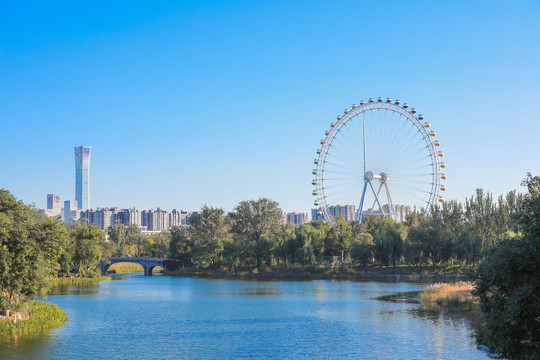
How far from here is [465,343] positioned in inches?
1070

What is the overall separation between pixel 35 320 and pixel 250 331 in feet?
42.3

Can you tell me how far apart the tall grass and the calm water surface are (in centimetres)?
219

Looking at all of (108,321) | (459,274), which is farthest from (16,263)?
(459,274)

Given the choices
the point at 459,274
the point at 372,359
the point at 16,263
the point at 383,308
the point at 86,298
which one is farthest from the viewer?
the point at 459,274

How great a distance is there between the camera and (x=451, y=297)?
41.2 m

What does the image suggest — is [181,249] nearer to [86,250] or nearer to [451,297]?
[86,250]

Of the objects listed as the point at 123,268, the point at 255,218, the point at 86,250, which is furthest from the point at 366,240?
the point at 123,268

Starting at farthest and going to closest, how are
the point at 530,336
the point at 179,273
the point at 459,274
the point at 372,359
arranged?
1. the point at 179,273
2. the point at 459,274
3. the point at 372,359
4. the point at 530,336

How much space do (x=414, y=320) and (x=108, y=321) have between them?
20.7 meters

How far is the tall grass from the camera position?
38.1 m

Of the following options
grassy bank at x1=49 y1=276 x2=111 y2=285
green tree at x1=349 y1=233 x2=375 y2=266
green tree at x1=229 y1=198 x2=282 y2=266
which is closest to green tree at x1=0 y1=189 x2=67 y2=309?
grassy bank at x1=49 y1=276 x2=111 y2=285

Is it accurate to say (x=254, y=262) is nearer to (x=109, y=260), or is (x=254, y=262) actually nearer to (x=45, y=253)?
(x=109, y=260)

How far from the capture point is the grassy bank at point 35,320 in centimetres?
2986

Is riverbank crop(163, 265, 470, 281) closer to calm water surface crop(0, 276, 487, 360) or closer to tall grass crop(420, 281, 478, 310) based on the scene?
tall grass crop(420, 281, 478, 310)
